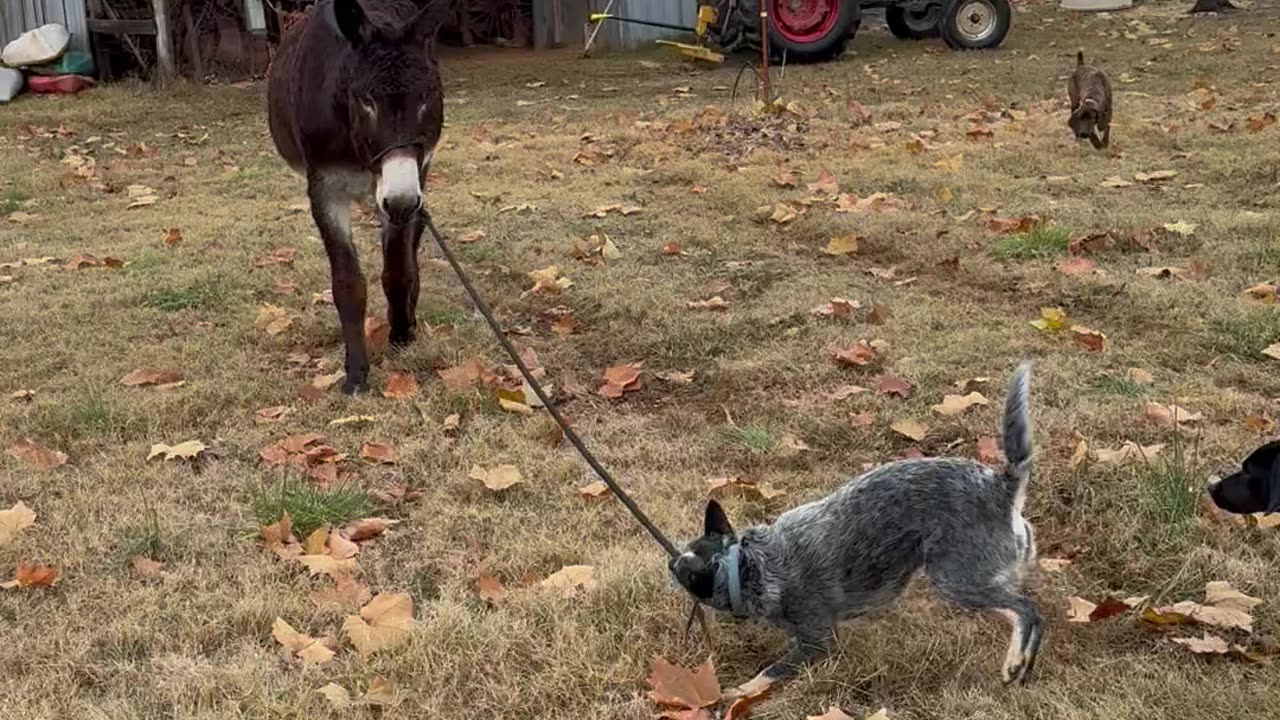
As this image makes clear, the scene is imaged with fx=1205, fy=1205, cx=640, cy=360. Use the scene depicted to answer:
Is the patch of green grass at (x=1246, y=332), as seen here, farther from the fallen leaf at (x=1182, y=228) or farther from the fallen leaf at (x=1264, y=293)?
the fallen leaf at (x=1182, y=228)

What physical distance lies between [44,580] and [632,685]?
1627 millimetres

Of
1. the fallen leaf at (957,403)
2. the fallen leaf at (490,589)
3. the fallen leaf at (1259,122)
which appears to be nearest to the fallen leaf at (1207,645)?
the fallen leaf at (957,403)

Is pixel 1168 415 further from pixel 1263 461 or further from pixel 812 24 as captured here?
pixel 812 24

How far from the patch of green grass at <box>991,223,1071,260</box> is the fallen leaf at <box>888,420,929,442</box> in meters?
2.16

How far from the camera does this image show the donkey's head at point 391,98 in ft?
13.1

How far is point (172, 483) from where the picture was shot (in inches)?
151

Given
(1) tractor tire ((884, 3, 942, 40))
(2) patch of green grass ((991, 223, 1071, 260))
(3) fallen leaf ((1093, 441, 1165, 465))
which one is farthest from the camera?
(1) tractor tire ((884, 3, 942, 40))

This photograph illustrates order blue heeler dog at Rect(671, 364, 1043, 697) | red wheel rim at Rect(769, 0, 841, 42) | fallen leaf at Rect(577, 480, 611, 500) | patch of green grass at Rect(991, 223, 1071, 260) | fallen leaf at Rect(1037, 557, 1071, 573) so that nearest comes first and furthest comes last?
blue heeler dog at Rect(671, 364, 1043, 697) → fallen leaf at Rect(1037, 557, 1071, 573) → fallen leaf at Rect(577, 480, 611, 500) → patch of green grass at Rect(991, 223, 1071, 260) → red wheel rim at Rect(769, 0, 841, 42)

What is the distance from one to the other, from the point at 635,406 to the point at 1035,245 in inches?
98.0

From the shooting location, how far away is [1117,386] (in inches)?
160

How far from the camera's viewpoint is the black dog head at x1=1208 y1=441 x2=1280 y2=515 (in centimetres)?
223

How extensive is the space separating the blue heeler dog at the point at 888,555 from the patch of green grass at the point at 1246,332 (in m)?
2.21

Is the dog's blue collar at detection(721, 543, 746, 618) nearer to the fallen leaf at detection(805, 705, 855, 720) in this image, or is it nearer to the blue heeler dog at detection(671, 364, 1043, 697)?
the blue heeler dog at detection(671, 364, 1043, 697)

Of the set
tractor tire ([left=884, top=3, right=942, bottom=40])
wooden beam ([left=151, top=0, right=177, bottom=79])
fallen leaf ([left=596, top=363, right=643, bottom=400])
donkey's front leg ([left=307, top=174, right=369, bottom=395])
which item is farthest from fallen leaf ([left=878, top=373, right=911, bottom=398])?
tractor tire ([left=884, top=3, right=942, bottom=40])
